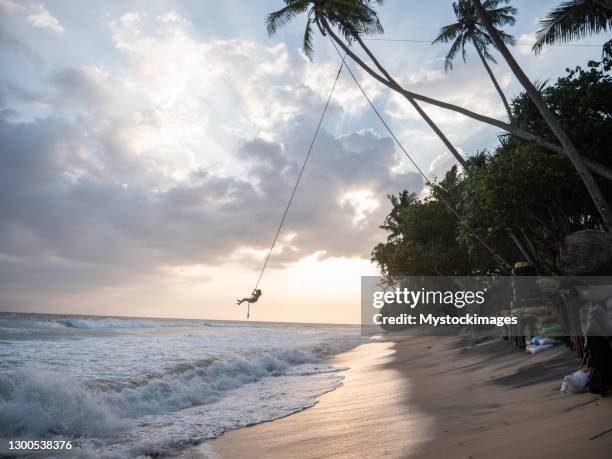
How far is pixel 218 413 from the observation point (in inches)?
322

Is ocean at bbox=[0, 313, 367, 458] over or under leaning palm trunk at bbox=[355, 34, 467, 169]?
under

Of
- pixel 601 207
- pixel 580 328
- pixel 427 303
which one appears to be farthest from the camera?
pixel 427 303

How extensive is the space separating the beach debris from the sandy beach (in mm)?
128

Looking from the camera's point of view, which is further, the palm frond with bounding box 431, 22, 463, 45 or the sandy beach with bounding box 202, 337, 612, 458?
the palm frond with bounding box 431, 22, 463, 45

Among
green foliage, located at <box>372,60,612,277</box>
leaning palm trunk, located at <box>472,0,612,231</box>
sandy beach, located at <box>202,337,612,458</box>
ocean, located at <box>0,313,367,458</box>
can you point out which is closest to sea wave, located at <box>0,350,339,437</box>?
ocean, located at <box>0,313,367,458</box>

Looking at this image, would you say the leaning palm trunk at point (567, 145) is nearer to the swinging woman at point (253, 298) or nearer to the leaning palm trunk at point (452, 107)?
the leaning palm trunk at point (452, 107)

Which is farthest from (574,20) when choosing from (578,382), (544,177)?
(578,382)

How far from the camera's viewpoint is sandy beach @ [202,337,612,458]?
4.09 m

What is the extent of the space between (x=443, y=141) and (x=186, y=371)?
11005 millimetres

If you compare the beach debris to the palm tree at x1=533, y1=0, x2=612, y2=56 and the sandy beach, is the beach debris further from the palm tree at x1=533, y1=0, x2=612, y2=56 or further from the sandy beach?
the palm tree at x1=533, y1=0, x2=612, y2=56

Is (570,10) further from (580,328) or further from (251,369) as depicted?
(251,369)

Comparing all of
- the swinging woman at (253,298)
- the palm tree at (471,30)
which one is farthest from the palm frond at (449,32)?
the swinging woman at (253,298)

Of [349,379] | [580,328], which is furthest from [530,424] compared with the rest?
[349,379]

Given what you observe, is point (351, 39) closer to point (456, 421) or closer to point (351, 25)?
point (351, 25)
